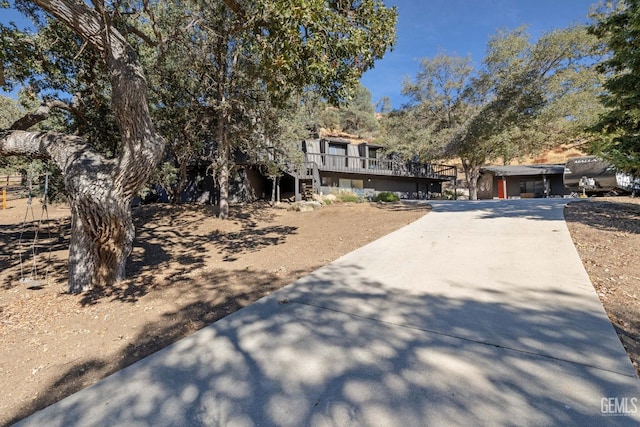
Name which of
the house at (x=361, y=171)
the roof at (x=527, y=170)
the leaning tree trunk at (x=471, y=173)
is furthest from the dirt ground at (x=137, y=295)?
the roof at (x=527, y=170)

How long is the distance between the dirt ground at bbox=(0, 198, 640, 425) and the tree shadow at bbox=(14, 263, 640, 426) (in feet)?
0.64

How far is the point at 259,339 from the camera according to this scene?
272cm

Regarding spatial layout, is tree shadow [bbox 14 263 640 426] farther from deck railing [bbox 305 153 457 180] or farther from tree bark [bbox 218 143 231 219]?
deck railing [bbox 305 153 457 180]

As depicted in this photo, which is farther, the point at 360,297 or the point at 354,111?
the point at 354,111

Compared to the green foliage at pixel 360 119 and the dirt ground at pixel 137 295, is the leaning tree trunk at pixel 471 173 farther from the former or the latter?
the green foliage at pixel 360 119

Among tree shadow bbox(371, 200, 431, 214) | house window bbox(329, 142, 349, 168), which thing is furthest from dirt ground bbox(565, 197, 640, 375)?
house window bbox(329, 142, 349, 168)

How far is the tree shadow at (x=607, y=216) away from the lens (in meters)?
5.85

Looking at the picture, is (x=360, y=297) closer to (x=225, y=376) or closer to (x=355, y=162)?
(x=225, y=376)

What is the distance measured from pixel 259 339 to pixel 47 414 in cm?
153

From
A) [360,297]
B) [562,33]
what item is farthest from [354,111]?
[360,297]

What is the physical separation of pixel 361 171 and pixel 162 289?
16.5 m

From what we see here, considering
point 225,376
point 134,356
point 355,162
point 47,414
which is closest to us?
point 47,414

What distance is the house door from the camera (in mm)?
25234

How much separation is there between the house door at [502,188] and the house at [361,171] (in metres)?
5.64
